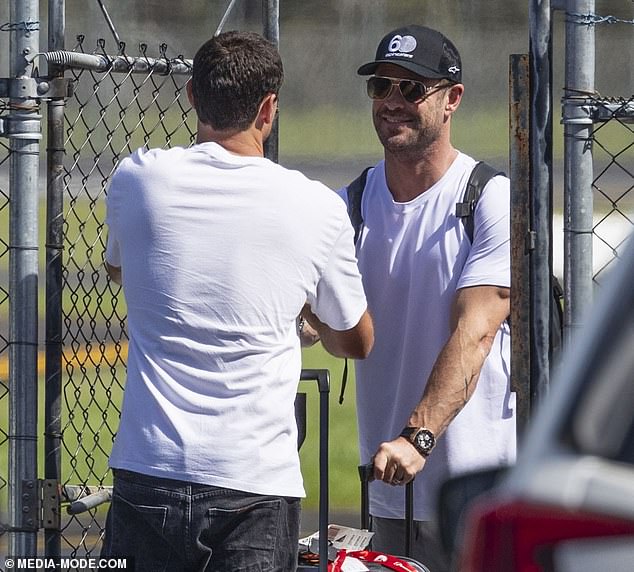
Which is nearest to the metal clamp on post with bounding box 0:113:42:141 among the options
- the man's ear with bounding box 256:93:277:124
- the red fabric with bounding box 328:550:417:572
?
the man's ear with bounding box 256:93:277:124

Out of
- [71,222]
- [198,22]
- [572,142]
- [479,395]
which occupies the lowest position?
[479,395]

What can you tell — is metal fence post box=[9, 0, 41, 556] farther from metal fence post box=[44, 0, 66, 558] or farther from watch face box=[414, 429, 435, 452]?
watch face box=[414, 429, 435, 452]

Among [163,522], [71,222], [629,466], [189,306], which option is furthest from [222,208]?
[71,222]

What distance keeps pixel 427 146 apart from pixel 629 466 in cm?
234

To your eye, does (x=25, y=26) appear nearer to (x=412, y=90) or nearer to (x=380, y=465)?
(x=412, y=90)

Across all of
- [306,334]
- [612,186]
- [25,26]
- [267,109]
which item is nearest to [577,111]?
[267,109]

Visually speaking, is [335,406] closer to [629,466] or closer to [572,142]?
[572,142]

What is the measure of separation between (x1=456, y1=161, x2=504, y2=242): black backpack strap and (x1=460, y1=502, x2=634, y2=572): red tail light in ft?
6.65

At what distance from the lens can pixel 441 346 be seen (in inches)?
144

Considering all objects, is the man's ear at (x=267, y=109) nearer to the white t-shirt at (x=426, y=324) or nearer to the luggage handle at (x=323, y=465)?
the luggage handle at (x=323, y=465)

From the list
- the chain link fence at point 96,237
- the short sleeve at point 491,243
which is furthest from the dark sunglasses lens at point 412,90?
the chain link fence at point 96,237

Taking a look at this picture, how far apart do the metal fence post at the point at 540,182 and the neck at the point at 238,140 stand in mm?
615

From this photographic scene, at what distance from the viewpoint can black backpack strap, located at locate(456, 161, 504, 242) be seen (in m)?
3.65

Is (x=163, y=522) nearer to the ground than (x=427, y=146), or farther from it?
nearer to the ground
